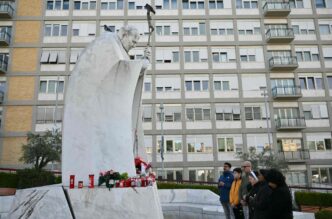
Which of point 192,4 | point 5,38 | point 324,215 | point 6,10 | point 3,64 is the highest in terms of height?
point 192,4

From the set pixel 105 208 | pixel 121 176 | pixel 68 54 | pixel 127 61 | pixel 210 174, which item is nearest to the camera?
pixel 105 208

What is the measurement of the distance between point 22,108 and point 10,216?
92.1 feet

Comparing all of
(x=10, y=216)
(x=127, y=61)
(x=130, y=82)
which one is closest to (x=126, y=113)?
(x=130, y=82)

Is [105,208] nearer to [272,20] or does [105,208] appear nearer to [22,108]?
[22,108]

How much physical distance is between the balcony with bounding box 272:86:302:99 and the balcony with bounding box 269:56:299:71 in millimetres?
2158

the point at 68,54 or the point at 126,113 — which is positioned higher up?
the point at 68,54

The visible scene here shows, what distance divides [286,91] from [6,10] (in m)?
30.8

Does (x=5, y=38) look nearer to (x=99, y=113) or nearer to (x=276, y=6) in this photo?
(x=276, y=6)

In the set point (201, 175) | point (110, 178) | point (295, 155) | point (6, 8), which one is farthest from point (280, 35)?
point (110, 178)

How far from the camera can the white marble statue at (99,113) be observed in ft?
19.3

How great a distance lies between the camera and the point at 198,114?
31359 mm

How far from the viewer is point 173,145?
30625 millimetres

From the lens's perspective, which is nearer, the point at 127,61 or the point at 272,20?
the point at 127,61

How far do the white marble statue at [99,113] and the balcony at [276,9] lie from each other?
31.2 meters
